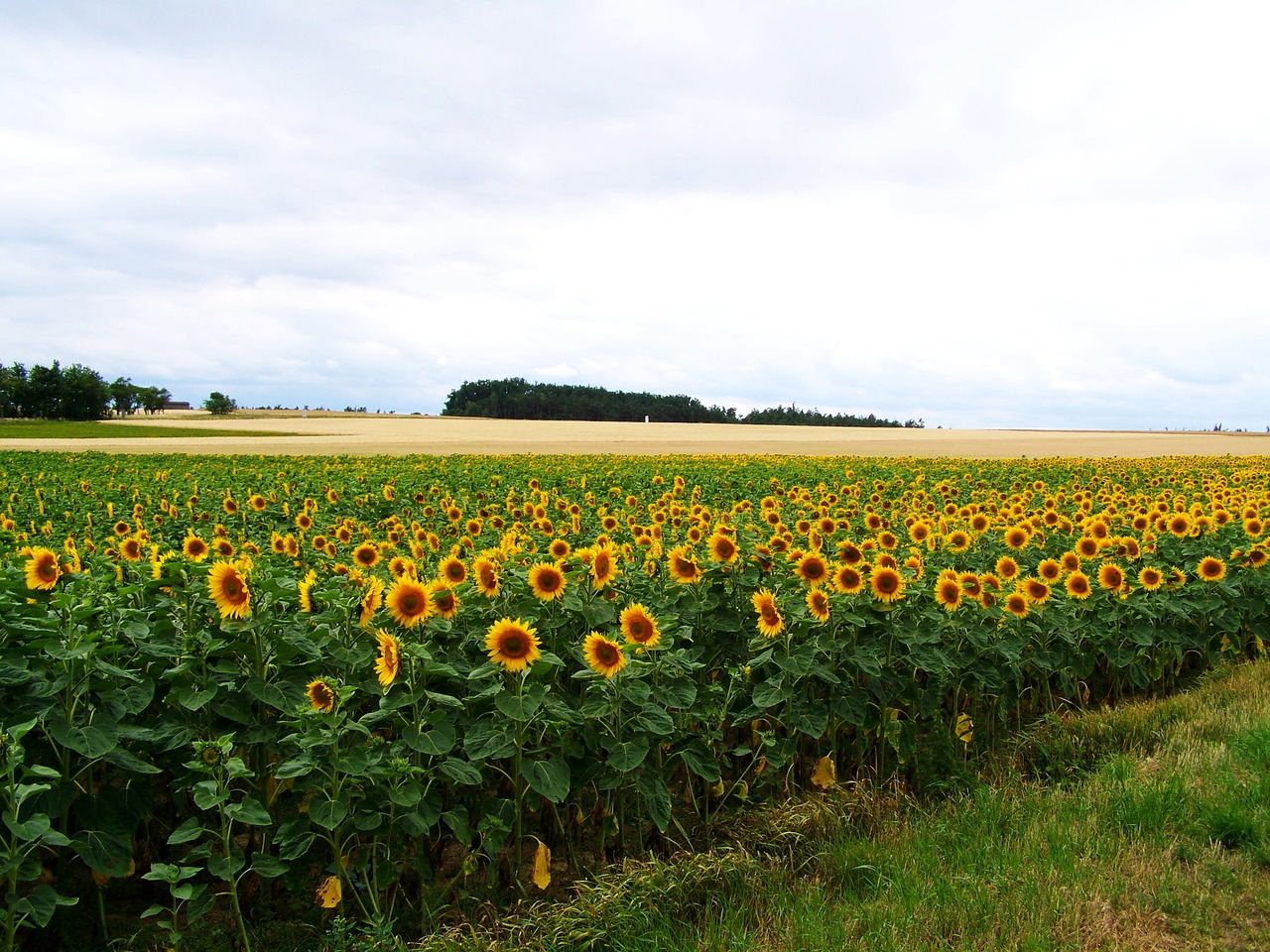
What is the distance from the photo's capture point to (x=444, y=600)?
13.5 feet

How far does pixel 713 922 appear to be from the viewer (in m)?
3.56

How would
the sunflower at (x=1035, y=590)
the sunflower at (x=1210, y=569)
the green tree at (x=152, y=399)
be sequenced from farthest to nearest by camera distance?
the green tree at (x=152, y=399) → the sunflower at (x=1210, y=569) → the sunflower at (x=1035, y=590)

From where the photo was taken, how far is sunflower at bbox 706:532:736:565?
489cm

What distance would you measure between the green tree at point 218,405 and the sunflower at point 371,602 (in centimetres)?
12988

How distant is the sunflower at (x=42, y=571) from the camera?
4.22 meters

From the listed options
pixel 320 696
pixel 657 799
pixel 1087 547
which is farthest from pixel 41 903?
pixel 1087 547

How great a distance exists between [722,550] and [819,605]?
611 mm

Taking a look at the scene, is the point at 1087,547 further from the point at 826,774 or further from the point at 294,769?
the point at 294,769

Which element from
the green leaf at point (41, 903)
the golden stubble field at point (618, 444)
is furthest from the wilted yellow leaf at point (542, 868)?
the golden stubble field at point (618, 444)

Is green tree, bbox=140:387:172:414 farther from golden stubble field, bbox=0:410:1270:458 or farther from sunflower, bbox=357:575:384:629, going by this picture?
sunflower, bbox=357:575:384:629

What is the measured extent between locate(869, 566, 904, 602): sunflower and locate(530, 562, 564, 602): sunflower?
5.54ft

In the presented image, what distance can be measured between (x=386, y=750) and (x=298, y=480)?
1264cm

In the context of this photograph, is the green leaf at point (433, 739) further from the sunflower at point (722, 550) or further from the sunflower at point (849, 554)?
the sunflower at point (849, 554)

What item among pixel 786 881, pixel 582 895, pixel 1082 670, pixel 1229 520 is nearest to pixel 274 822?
pixel 582 895
